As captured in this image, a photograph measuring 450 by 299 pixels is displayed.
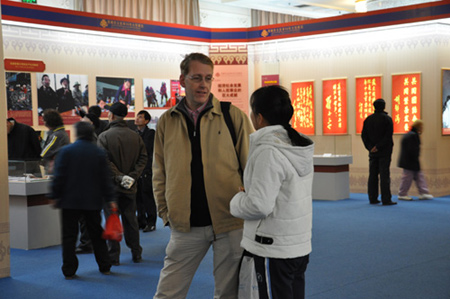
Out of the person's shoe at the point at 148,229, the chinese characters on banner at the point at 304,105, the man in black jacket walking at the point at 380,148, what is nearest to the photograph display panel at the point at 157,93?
the chinese characters on banner at the point at 304,105

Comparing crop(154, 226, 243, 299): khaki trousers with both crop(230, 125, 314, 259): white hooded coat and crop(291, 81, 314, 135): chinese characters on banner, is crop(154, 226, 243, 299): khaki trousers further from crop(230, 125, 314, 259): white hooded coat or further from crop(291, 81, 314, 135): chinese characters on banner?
crop(291, 81, 314, 135): chinese characters on banner

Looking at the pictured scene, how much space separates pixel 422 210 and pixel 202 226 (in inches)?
290

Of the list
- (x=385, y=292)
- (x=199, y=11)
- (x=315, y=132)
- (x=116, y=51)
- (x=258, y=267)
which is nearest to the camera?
(x=258, y=267)

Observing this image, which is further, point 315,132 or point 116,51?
point 315,132

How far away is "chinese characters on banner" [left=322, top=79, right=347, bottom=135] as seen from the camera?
12148 millimetres

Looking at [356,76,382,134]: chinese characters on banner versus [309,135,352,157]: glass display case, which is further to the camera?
[356,76,382,134]: chinese characters on banner

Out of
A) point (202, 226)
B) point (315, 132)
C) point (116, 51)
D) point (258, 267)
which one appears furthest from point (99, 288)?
point (315, 132)

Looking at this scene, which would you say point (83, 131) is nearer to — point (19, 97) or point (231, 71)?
point (19, 97)

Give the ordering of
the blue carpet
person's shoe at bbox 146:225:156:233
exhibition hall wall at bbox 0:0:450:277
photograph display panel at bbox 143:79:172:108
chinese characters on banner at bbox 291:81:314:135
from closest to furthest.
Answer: the blue carpet, person's shoe at bbox 146:225:156:233, exhibition hall wall at bbox 0:0:450:277, photograph display panel at bbox 143:79:172:108, chinese characters on banner at bbox 291:81:314:135

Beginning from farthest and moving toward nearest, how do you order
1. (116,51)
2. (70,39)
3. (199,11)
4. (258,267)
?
1. (199,11)
2. (116,51)
3. (70,39)
4. (258,267)

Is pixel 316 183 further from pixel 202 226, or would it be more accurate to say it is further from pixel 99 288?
pixel 202 226

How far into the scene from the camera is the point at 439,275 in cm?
538

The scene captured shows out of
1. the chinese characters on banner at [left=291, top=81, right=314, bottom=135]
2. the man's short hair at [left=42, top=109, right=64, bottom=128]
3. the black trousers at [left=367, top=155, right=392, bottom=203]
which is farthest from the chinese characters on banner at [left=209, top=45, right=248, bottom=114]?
the man's short hair at [left=42, top=109, right=64, bottom=128]

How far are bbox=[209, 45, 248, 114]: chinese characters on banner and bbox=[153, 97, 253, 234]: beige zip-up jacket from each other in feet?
32.7
